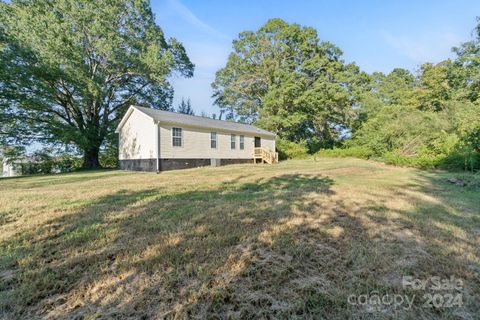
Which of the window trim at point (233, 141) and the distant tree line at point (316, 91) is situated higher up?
the distant tree line at point (316, 91)

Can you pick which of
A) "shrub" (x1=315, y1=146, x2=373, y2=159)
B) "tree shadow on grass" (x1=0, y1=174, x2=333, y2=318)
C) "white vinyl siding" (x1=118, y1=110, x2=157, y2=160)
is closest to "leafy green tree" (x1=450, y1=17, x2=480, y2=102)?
"shrub" (x1=315, y1=146, x2=373, y2=159)

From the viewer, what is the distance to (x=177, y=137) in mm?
14016

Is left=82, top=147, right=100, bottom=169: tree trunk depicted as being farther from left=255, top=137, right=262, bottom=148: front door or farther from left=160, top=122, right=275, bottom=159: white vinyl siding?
left=255, top=137, right=262, bottom=148: front door

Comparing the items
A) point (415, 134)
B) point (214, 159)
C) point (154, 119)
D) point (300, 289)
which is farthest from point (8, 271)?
point (415, 134)

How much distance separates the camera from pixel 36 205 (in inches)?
180

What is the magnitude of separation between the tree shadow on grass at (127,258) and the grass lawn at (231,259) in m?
0.01

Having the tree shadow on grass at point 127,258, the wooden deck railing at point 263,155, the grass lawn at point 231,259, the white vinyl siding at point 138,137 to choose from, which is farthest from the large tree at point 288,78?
the tree shadow on grass at point 127,258

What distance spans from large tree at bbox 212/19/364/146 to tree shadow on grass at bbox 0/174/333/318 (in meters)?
21.6

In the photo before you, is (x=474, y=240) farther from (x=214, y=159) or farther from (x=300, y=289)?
(x=214, y=159)

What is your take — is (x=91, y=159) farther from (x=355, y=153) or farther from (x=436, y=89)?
(x=436, y=89)

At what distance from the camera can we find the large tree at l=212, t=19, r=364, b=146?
2412 cm

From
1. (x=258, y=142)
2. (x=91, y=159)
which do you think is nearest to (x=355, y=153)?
(x=258, y=142)

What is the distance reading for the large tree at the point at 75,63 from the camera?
14.5 metres

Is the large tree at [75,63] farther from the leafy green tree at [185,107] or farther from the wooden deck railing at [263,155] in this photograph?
the leafy green tree at [185,107]
